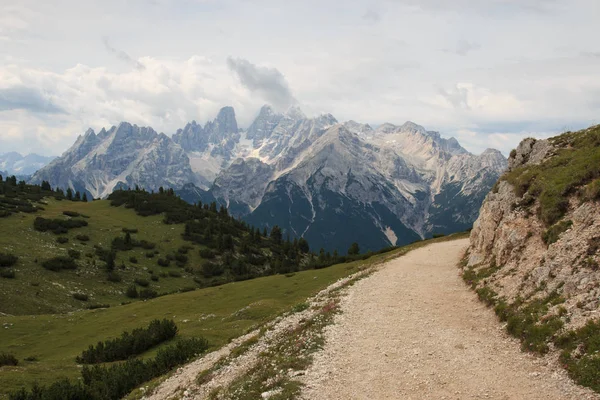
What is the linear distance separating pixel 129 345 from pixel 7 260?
5469cm

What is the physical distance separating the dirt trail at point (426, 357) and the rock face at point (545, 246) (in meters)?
2.89

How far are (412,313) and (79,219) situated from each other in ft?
375

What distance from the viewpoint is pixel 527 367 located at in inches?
670

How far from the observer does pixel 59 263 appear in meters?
76.3

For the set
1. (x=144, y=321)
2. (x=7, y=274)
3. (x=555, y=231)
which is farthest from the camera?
(x=7, y=274)

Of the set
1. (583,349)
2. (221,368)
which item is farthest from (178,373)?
(583,349)

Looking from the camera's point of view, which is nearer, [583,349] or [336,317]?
[583,349]

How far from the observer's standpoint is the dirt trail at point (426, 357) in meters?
15.4

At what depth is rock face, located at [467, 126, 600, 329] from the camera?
19656 millimetres

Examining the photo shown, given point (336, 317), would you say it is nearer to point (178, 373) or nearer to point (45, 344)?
point (178, 373)

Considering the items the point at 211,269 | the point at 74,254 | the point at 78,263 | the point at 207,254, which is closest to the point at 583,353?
the point at 78,263

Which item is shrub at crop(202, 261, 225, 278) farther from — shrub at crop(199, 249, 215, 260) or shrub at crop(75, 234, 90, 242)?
shrub at crop(75, 234, 90, 242)

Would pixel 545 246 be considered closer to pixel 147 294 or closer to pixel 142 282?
pixel 147 294

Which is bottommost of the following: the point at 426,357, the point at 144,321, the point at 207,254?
the point at 144,321
